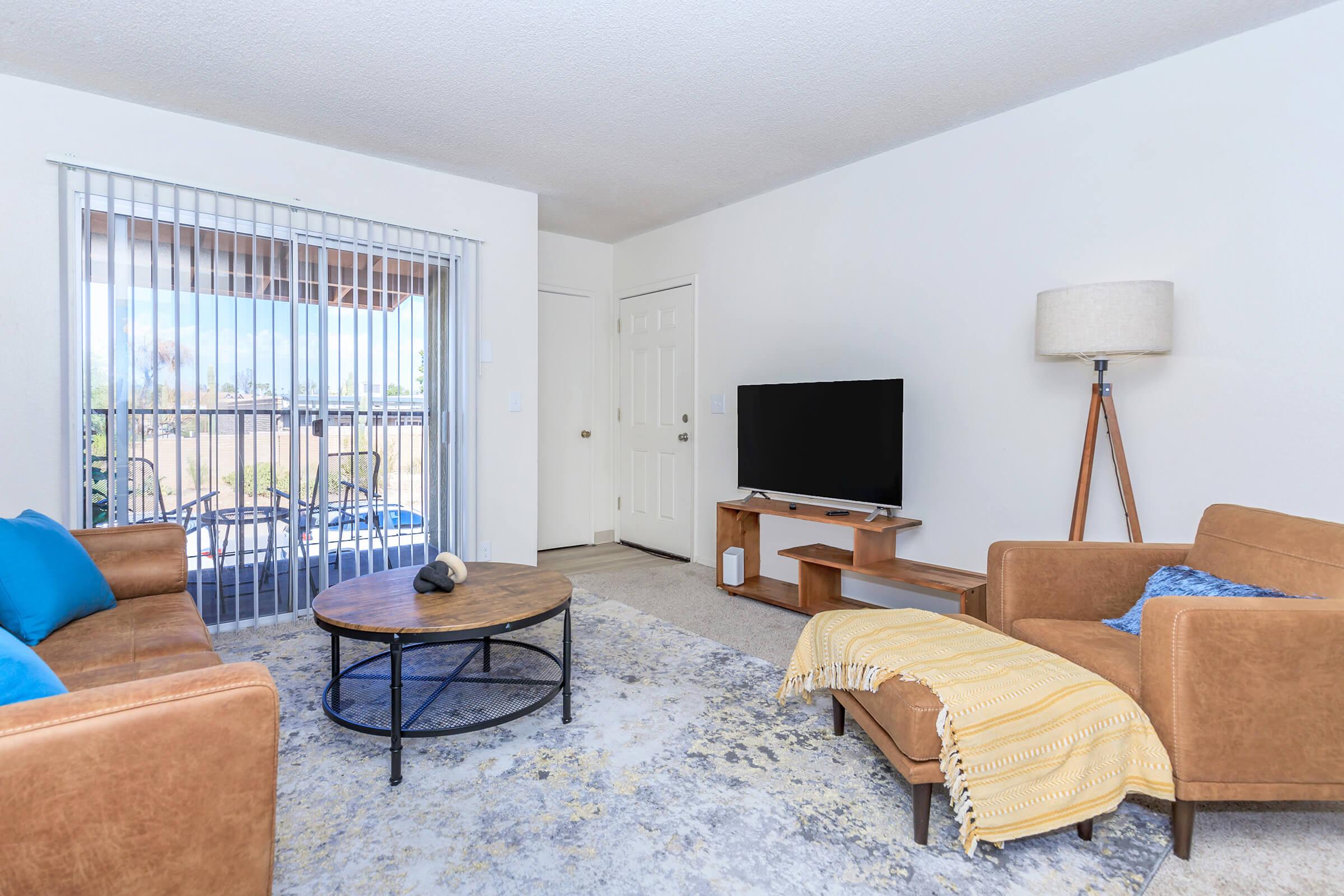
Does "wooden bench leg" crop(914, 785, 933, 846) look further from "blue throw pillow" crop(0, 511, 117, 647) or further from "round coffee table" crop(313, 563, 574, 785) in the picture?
"blue throw pillow" crop(0, 511, 117, 647)

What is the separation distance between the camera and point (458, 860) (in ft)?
5.58

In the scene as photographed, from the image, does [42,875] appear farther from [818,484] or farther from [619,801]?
[818,484]

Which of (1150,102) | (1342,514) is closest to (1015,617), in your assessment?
(1342,514)

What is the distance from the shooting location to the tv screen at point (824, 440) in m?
3.58

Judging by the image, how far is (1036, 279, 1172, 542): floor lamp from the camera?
2.59 meters

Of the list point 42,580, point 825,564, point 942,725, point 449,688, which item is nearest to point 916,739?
point 942,725

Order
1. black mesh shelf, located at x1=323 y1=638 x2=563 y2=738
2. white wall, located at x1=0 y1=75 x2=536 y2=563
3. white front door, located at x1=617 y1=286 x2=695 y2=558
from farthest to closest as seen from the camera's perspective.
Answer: white front door, located at x1=617 y1=286 x2=695 y2=558 → white wall, located at x1=0 y1=75 x2=536 y2=563 → black mesh shelf, located at x1=323 y1=638 x2=563 y2=738

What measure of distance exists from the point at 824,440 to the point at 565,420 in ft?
8.22

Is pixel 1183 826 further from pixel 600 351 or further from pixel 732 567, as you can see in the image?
pixel 600 351

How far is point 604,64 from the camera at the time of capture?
2.85m

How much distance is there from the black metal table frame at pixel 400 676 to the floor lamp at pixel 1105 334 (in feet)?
6.75

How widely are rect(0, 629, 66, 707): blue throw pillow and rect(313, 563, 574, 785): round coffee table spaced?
2.98 feet

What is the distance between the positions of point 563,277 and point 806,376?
2297mm

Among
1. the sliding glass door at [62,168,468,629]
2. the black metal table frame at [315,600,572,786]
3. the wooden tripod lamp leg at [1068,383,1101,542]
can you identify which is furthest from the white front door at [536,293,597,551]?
the wooden tripod lamp leg at [1068,383,1101,542]
